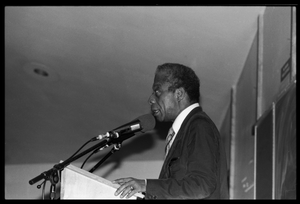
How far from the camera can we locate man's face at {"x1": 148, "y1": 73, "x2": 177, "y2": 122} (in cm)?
341

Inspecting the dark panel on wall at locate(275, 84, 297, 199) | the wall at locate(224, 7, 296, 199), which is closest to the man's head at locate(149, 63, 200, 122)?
the dark panel on wall at locate(275, 84, 297, 199)

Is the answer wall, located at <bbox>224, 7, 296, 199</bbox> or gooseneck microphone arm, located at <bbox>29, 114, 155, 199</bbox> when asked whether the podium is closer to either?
gooseneck microphone arm, located at <bbox>29, 114, 155, 199</bbox>

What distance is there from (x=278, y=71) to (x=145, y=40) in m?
1.81

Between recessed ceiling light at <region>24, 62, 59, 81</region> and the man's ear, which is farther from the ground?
recessed ceiling light at <region>24, 62, 59, 81</region>

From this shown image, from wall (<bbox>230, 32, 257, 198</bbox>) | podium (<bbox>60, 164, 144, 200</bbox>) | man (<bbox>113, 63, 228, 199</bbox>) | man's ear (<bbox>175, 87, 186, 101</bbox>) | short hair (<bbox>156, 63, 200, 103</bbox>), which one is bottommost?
podium (<bbox>60, 164, 144, 200</bbox>)

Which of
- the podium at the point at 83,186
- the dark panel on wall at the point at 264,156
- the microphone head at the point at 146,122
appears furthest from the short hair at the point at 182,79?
the dark panel on wall at the point at 264,156

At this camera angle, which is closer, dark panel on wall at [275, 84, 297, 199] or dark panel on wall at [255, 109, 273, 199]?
dark panel on wall at [275, 84, 297, 199]

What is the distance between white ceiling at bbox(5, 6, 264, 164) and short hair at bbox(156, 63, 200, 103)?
246 centimetres

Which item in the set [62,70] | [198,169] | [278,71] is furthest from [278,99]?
[62,70]

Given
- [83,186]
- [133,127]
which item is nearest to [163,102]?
[133,127]

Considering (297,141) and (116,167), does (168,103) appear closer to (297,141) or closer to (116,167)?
(297,141)

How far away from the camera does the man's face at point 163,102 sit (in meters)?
3.41

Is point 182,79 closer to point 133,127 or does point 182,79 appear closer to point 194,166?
point 133,127

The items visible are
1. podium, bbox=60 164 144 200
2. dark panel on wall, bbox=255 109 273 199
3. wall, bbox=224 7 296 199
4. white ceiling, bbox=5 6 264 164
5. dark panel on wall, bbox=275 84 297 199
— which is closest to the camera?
podium, bbox=60 164 144 200
